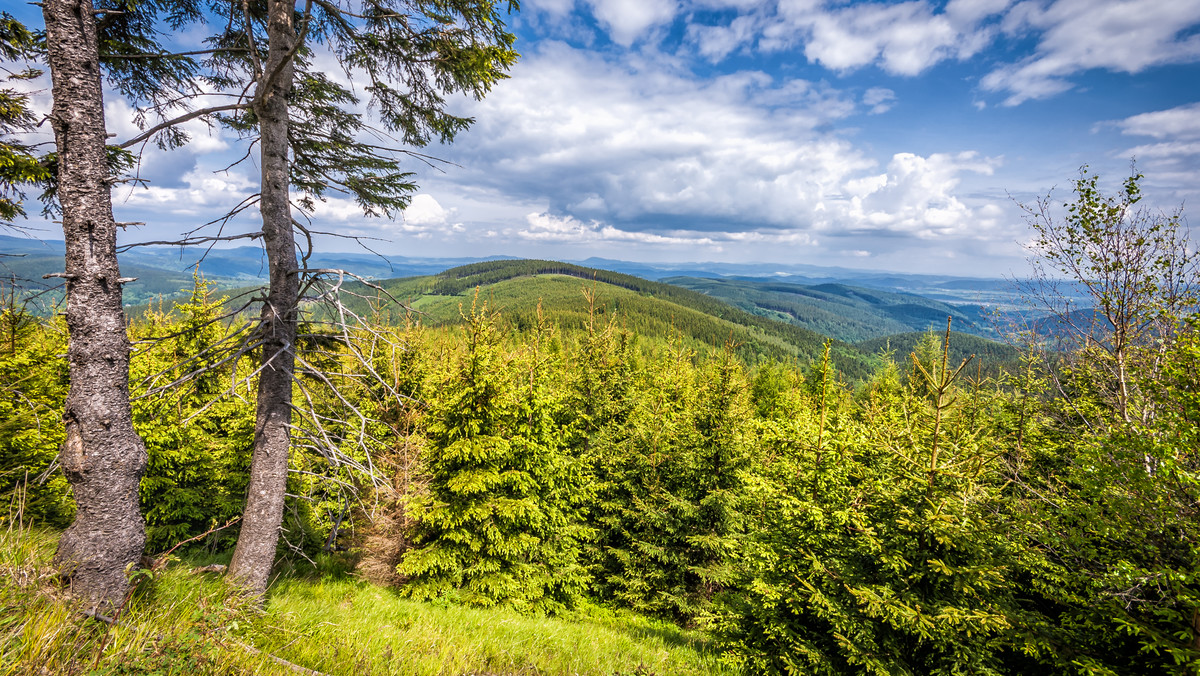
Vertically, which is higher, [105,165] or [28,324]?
[105,165]

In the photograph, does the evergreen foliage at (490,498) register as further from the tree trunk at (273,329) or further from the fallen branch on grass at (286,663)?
the fallen branch on grass at (286,663)

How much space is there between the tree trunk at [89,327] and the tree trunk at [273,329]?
134 centimetres

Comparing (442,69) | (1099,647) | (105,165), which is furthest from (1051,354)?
(105,165)

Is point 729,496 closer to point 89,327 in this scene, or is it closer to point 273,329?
point 273,329

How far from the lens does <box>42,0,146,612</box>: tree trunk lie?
4.02 meters

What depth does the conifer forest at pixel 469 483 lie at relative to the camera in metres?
4.23

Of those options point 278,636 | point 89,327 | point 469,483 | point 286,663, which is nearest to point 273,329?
point 89,327

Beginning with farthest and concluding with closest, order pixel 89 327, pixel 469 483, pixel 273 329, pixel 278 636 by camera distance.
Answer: pixel 469 483, pixel 273 329, pixel 278 636, pixel 89 327

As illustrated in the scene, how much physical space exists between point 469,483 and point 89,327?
815 cm

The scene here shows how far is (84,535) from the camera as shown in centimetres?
421

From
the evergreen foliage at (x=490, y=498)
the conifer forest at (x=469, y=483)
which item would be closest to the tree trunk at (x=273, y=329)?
the conifer forest at (x=469, y=483)

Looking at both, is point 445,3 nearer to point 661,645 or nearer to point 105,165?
point 105,165

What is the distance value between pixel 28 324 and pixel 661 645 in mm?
18337

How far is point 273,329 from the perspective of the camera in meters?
5.77
